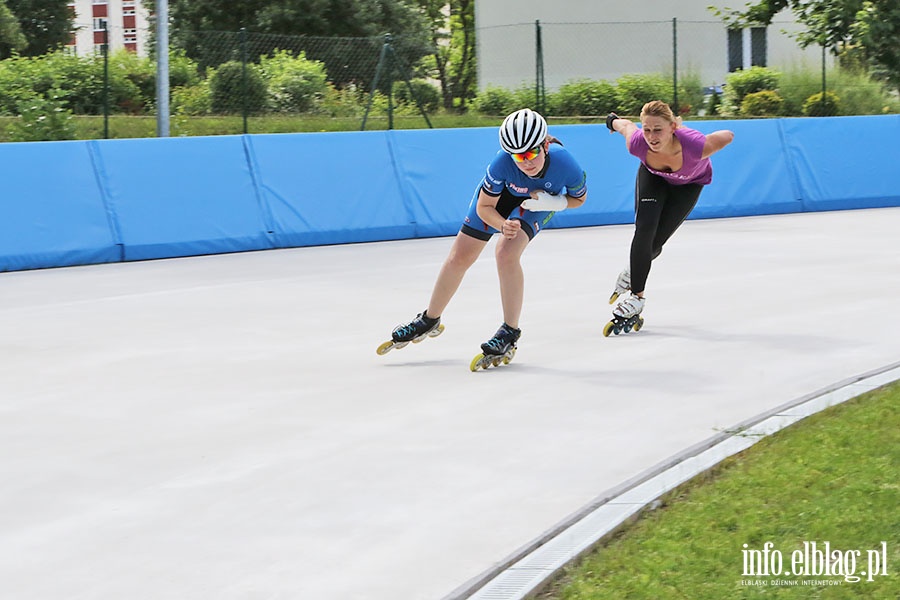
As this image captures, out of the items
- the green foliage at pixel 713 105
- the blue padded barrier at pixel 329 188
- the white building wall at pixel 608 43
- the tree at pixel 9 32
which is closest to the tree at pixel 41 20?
the tree at pixel 9 32

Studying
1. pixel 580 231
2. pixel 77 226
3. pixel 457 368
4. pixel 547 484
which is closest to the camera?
pixel 547 484

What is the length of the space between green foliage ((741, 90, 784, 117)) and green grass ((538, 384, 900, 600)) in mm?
24318

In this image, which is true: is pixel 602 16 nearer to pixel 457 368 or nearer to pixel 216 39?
pixel 216 39

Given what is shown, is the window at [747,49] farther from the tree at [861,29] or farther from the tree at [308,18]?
the tree at [308,18]

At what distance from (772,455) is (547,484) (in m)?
1.04

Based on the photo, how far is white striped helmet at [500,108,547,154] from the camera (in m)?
7.45

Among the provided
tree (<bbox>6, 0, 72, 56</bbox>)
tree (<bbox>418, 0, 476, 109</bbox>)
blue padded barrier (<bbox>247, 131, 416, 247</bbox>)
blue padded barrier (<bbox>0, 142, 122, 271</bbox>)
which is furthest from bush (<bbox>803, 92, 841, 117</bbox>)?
tree (<bbox>418, 0, 476, 109</bbox>)

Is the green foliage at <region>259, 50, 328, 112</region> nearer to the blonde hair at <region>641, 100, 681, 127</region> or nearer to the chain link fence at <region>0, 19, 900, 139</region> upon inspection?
the chain link fence at <region>0, 19, 900, 139</region>

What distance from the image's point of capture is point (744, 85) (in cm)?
3133

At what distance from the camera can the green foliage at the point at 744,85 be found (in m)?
30.9

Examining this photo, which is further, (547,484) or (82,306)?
(82,306)

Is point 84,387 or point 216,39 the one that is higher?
point 216,39

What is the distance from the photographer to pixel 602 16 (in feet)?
134

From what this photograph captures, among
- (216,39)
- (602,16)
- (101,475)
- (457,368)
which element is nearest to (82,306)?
(457,368)
